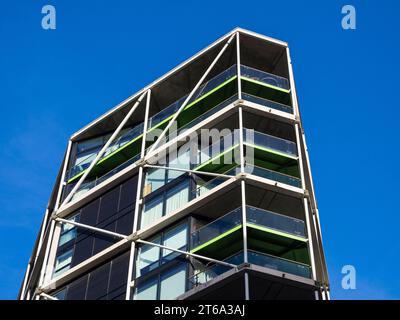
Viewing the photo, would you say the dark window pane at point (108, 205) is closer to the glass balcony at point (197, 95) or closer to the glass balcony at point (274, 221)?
the glass balcony at point (197, 95)

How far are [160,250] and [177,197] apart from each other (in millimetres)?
3166

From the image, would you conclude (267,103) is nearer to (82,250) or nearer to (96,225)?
(96,225)

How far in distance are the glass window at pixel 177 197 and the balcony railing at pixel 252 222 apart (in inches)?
120

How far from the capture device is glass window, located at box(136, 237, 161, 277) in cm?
3647

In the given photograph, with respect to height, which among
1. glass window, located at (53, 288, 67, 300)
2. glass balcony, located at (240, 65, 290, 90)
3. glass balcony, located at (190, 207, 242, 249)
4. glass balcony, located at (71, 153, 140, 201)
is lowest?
glass window, located at (53, 288, 67, 300)

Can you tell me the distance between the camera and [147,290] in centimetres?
3531

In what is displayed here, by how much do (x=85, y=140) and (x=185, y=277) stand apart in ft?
60.3

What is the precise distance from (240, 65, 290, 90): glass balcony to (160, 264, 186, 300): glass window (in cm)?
1349

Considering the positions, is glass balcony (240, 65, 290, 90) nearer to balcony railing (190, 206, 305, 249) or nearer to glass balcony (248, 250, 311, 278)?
balcony railing (190, 206, 305, 249)

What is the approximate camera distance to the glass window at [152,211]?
38.8 metres

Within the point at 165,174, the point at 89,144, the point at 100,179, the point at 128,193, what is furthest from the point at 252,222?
the point at 89,144

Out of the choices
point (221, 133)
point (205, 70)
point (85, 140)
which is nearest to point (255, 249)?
point (221, 133)

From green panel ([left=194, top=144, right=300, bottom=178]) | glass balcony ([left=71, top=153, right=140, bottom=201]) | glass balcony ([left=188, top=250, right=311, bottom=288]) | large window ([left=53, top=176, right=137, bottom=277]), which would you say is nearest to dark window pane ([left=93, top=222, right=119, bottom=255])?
large window ([left=53, top=176, right=137, bottom=277])

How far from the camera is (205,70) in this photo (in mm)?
46969
